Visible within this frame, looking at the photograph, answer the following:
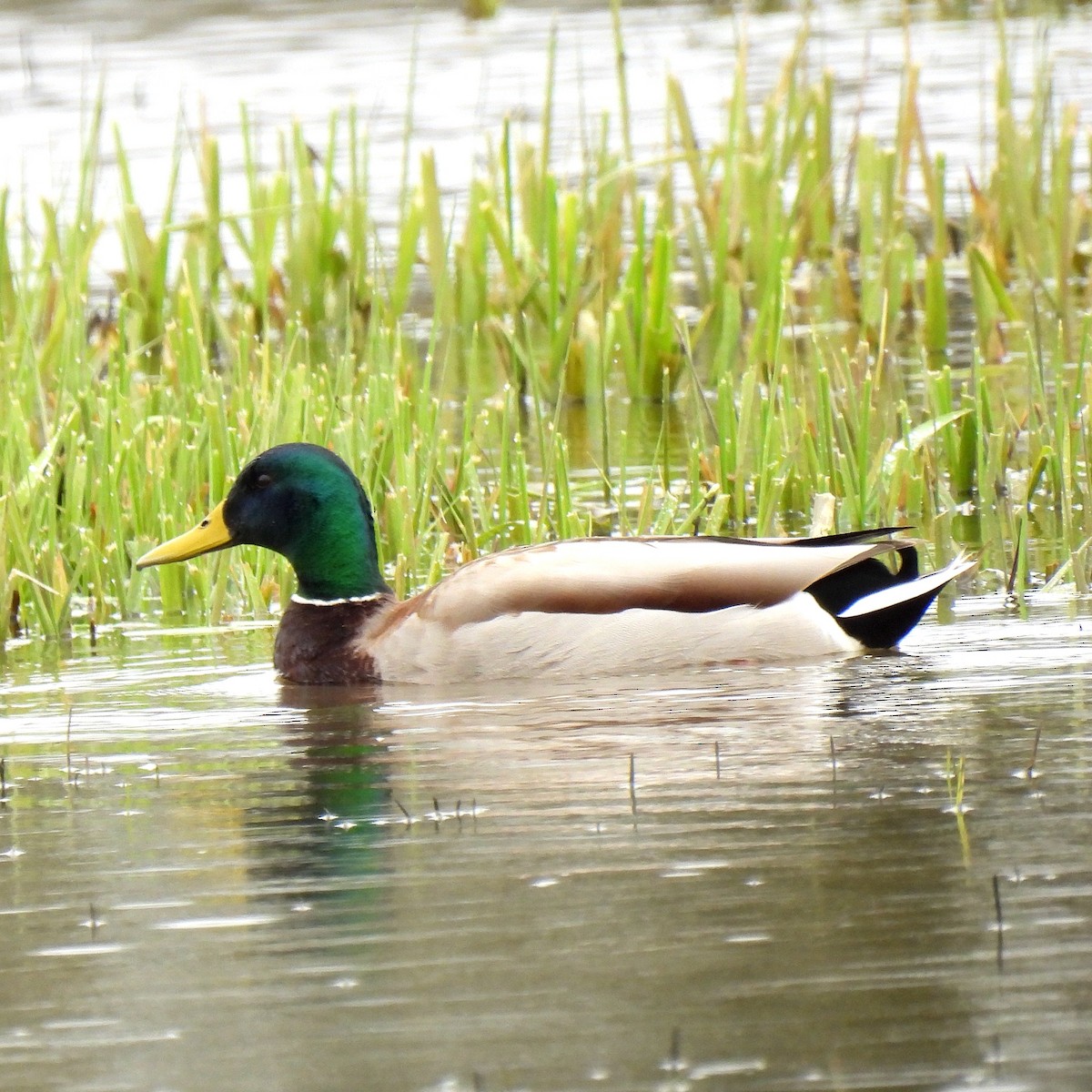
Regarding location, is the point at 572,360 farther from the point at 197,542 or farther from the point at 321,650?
the point at 321,650

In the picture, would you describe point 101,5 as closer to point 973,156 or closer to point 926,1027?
point 973,156

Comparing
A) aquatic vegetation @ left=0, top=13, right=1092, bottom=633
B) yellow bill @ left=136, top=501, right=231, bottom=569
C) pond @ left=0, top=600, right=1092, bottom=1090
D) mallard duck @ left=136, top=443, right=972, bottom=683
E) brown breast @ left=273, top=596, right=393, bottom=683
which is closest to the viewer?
pond @ left=0, top=600, right=1092, bottom=1090

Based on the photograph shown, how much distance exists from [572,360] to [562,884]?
20.5ft

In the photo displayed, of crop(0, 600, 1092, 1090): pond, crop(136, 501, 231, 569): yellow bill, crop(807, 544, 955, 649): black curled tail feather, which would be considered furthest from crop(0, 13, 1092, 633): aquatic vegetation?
crop(0, 600, 1092, 1090): pond

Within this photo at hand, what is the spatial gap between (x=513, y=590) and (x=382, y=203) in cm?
871

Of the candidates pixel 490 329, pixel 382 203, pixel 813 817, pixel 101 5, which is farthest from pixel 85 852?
pixel 101 5

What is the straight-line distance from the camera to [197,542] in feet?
22.3

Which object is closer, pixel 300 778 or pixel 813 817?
pixel 813 817

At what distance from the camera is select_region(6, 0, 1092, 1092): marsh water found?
3354 mm

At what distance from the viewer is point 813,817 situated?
4.47 m

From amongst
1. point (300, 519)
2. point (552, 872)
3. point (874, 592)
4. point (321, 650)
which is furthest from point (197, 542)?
point (552, 872)

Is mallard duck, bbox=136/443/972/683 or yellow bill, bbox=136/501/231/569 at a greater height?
yellow bill, bbox=136/501/231/569

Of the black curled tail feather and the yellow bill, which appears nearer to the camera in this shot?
the black curled tail feather

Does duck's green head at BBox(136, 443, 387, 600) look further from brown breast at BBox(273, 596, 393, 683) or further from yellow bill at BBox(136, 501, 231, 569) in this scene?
brown breast at BBox(273, 596, 393, 683)
